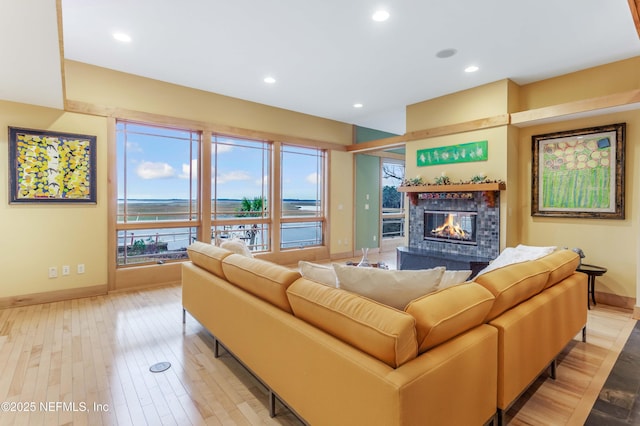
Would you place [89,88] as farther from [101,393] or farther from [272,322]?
[272,322]

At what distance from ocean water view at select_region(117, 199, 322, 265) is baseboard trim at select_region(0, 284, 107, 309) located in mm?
502

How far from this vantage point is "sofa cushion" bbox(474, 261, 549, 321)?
5.66ft

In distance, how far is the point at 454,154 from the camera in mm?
4949

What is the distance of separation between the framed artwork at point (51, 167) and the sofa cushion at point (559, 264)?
201 inches

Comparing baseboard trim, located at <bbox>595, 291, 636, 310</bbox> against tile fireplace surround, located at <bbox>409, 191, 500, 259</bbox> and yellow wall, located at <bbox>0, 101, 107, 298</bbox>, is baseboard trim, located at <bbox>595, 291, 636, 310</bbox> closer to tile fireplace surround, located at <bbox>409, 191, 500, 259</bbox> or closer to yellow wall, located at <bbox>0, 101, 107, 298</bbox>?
tile fireplace surround, located at <bbox>409, 191, 500, 259</bbox>

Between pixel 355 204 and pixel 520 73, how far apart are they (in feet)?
12.8

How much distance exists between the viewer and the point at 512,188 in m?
4.54

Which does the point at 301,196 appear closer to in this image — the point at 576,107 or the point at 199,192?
the point at 199,192

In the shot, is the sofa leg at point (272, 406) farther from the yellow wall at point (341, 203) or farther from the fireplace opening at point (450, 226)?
the yellow wall at point (341, 203)

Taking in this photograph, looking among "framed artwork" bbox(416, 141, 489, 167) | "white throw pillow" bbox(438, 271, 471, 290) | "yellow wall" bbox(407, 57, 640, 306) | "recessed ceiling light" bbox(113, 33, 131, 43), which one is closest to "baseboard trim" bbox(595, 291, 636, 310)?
"yellow wall" bbox(407, 57, 640, 306)

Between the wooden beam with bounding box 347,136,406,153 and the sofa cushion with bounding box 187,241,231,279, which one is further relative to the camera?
the wooden beam with bounding box 347,136,406,153

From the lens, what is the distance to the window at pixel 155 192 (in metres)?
4.58

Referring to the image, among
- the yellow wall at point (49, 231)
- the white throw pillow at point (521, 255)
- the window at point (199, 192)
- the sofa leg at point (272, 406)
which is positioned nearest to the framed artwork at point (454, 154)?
the white throw pillow at point (521, 255)

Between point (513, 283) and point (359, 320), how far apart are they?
1081 millimetres
